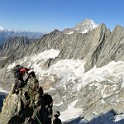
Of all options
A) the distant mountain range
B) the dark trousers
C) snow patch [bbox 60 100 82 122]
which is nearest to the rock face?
the dark trousers

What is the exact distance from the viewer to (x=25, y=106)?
95.4 feet

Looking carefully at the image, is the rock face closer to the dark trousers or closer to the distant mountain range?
the dark trousers

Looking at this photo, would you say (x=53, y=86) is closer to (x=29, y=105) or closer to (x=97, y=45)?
(x=97, y=45)

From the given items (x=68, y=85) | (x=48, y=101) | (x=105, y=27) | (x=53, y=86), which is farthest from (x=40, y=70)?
(x=48, y=101)

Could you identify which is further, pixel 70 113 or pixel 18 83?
pixel 70 113

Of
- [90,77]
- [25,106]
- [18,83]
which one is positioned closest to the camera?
[18,83]

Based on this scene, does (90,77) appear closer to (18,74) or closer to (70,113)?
(70,113)

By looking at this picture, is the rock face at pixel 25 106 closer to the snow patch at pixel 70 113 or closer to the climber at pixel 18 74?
the climber at pixel 18 74

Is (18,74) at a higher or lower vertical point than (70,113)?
higher

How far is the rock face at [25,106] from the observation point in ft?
92.3

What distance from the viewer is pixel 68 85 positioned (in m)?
168

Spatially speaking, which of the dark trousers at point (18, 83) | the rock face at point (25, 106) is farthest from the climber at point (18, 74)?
the rock face at point (25, 106)

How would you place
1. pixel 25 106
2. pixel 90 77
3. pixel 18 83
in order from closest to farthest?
pixel 18 83
pixel 25 106
pixel 90 77

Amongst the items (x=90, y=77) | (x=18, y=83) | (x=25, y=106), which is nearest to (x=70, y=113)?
(x=90, y=77)
